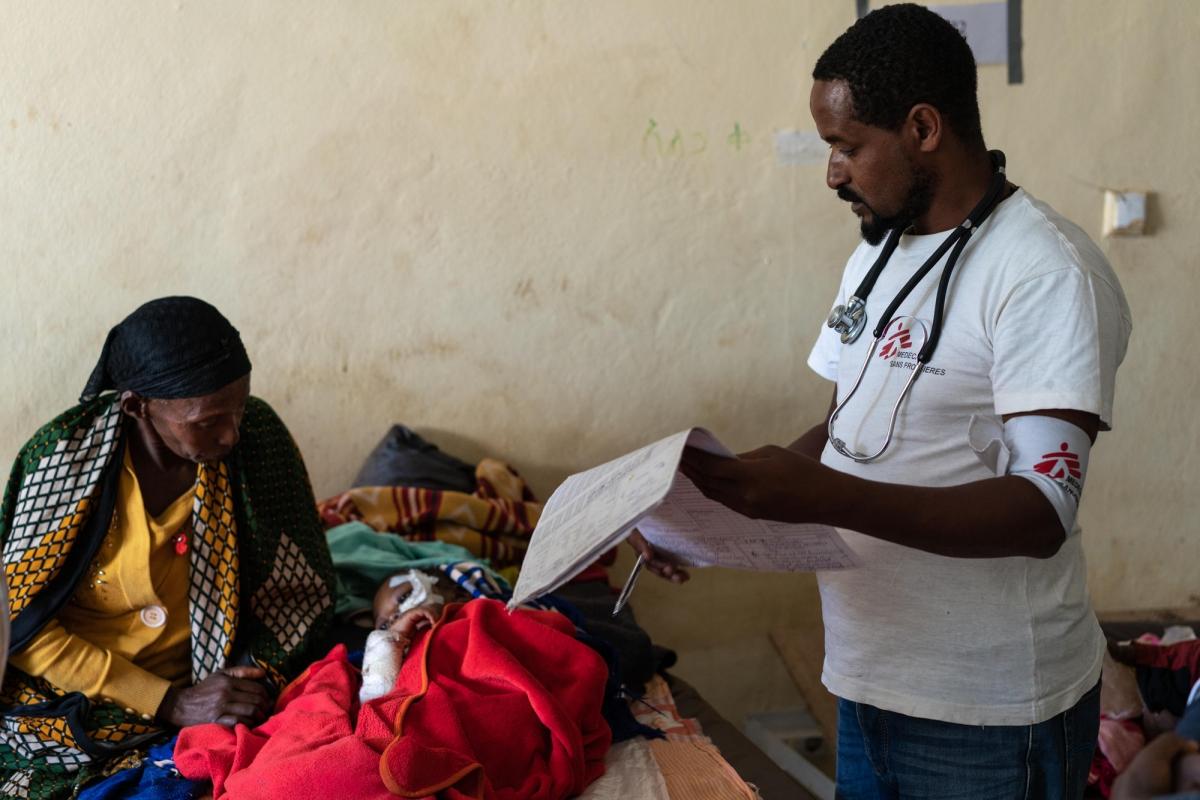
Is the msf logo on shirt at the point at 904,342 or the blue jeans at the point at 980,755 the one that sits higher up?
the msf logo on shirt at the point at 904,342

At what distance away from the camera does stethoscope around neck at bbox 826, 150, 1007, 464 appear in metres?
1.37

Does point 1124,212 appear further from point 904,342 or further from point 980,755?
point 980,755

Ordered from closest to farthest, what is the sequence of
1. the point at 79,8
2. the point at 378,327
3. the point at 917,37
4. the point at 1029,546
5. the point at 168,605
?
the point at 1029,546, the point at 917,37, the point at 168,605, the point at 79,8, the point at 378,327

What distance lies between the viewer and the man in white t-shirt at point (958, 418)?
123 centimetres

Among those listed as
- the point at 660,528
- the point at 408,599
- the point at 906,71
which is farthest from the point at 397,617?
the point at 906,71

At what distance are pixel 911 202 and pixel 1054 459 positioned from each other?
40 cm

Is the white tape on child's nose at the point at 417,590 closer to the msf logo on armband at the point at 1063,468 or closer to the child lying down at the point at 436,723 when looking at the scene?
the child lying down at the point at 436,723

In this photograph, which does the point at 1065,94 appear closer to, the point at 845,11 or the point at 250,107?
the point at 845,11

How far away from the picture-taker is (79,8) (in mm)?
2654

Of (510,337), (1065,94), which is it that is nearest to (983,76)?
(1065,94)

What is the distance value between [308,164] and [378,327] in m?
0.46

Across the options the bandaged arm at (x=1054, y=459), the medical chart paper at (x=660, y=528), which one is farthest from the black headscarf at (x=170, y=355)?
the bandaged arm at (x=1054, y=459)

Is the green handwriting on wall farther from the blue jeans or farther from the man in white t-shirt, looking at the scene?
the blue jeans

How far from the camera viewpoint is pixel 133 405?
213cm
